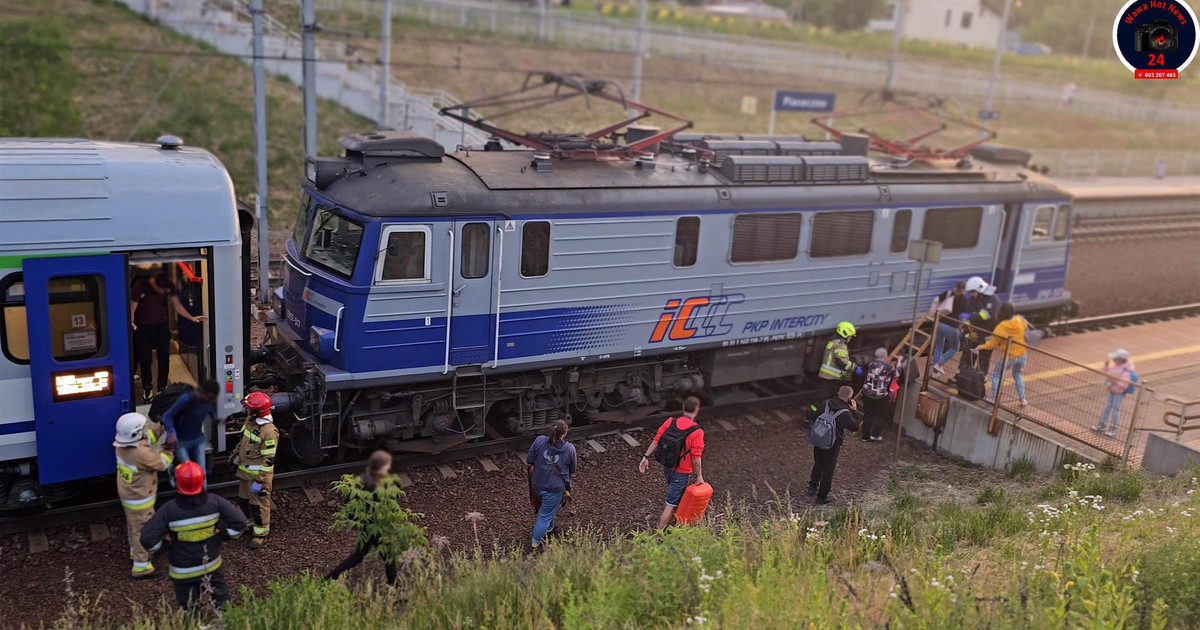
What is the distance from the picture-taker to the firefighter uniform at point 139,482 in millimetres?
8961

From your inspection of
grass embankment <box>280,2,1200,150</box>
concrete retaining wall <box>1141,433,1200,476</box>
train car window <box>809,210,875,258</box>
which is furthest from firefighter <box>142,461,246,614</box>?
grass embankment <box>280,2,1200,150</box>

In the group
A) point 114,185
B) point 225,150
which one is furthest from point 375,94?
point 114,185

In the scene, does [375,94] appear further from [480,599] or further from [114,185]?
[480,599]

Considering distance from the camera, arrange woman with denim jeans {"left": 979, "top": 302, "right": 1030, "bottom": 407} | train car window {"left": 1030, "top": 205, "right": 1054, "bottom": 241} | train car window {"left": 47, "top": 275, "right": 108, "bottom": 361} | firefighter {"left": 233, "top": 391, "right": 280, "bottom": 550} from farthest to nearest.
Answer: train car window {"left": 1030, "top": 205, "right": 1054, "bottom": 241} → woman with denim jeans {"left": 979, "top": 302, "right": 1030, "bottom": 407} → firefighter {"left": 233, "top": 391, "right": 280, "bottom": 550} → train car window {"left": 47, "top": 275, "right": 108, "bottom": 361}

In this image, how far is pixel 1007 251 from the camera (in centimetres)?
1766

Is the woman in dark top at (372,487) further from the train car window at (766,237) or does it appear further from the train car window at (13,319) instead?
the train car window at (766,237)

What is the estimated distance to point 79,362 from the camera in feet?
30.9

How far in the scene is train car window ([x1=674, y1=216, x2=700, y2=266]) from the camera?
1331cm

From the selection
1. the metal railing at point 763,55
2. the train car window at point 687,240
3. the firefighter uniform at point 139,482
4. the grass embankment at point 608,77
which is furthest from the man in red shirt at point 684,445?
the metal railing at point 763,55

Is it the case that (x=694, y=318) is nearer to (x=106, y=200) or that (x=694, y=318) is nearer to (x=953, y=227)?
(x=953, y=227)

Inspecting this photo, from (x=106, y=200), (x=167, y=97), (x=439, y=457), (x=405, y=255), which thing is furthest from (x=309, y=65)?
(x=167, y=97)

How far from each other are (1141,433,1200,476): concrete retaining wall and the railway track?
16.4 feet

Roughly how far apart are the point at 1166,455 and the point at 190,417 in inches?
452

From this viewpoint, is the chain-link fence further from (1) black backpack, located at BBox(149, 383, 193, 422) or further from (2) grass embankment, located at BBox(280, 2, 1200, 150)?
(2) grass embankment, located at BBox(280, 2, 1200, 150)
